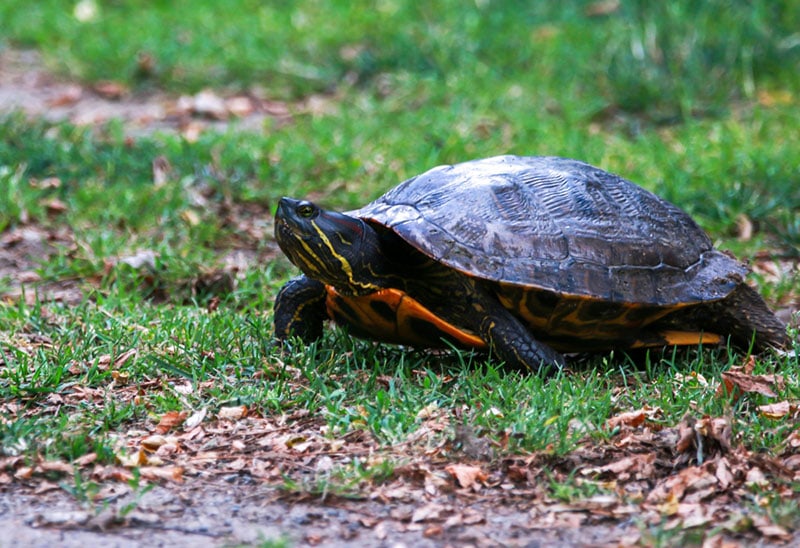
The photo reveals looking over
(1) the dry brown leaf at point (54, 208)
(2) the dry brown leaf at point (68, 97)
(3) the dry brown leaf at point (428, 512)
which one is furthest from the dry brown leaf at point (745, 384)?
(2) the dry brown leaf at point (68, 97)

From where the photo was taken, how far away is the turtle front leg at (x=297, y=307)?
4410 mm

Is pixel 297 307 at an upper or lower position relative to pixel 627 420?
upper

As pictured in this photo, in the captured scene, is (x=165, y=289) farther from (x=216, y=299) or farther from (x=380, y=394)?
(x=380, y=394)

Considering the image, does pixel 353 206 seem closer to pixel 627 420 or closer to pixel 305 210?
pixel 305 210

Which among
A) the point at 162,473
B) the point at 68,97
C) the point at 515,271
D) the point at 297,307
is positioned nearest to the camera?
the point at 162,473

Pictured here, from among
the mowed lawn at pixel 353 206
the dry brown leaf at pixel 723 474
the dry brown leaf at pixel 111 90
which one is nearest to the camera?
the dry brown leaf at pixel 723 474

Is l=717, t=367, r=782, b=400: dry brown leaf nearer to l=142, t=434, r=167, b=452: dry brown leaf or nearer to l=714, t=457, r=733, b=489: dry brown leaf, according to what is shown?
l=714, t=457, r=733, b=489: dry brown leaf

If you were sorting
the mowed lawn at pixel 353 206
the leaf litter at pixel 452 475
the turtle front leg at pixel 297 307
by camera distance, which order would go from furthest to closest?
the turtle front leg at pixel 297 307 < the mowed lawn at pixel 353 206 < the leaf litter at pixel 452 475

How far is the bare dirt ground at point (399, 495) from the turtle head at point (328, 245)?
0.66 m

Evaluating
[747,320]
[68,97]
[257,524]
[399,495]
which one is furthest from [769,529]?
[68,97]

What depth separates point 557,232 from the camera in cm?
417

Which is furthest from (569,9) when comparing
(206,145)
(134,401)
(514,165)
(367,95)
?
(134,401)

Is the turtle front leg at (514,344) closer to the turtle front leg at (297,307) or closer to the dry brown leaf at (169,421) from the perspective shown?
the turtle front leg at (297,307)

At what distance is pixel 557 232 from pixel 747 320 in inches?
38.7
